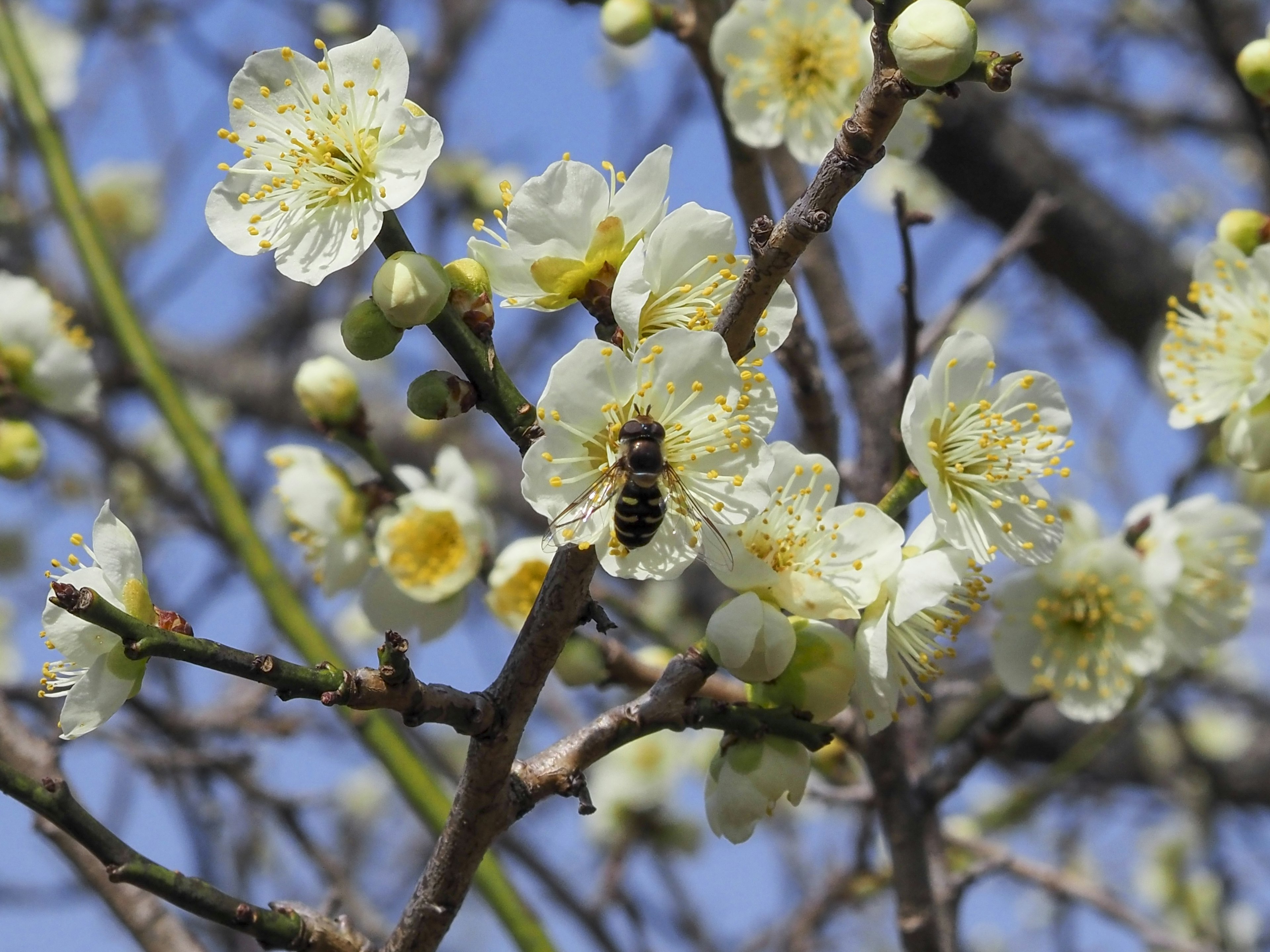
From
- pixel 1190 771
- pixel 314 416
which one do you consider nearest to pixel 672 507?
pixel 314 416

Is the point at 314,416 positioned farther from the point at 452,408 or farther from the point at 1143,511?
the point at 1143,511

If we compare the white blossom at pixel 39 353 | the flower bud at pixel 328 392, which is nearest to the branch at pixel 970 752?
the flower bud at pixel 328 392

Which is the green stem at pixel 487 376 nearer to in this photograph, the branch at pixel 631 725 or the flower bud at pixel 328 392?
the branch at pixel 631 725

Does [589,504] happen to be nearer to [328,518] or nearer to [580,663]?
[580,663]

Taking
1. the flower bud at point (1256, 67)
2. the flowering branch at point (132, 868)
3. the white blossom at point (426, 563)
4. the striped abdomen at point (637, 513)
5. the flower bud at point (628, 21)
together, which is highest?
the flower bud at point (628, 21)

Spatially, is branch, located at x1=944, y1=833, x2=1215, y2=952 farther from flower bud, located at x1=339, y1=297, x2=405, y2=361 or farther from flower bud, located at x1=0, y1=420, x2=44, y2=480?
flower bud, located at x1=0, y1=420, x2=44, y2=480

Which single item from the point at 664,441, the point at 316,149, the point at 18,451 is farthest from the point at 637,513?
the point at 18,451

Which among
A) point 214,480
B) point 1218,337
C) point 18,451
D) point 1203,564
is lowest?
point 1203,564
